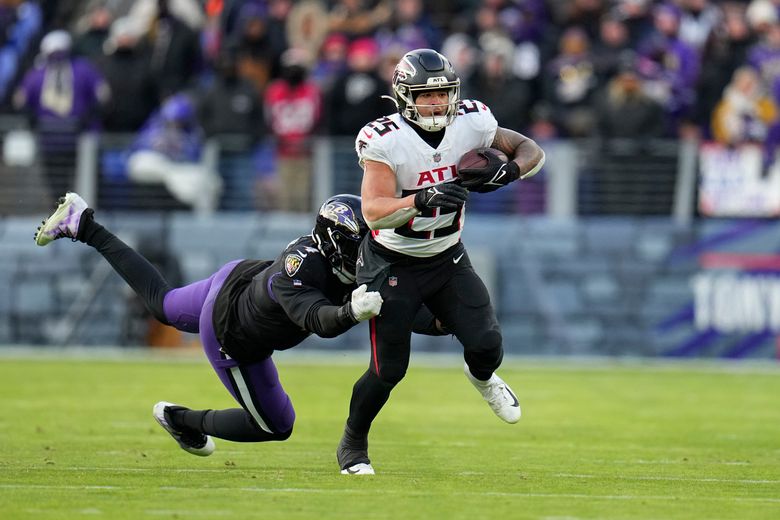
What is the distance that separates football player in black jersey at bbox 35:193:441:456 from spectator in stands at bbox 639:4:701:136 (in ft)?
30.2

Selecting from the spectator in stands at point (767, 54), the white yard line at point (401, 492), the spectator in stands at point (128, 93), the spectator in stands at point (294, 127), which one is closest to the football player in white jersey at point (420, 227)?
the white yard line at point (401, 492)

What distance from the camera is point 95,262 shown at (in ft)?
57.5

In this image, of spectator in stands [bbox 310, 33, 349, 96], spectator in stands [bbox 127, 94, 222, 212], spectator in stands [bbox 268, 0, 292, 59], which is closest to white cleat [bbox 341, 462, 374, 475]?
spectator in stands [bbox 127, 94, 222, 212]

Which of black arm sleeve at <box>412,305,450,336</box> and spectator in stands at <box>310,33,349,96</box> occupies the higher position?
spectator in stands at <box>310,33,349,96</box>

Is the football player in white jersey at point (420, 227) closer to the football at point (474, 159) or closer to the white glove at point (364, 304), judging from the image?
the football at point (474, 159)

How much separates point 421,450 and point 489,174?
7.55ft

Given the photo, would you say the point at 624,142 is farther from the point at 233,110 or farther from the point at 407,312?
the point at 407,312

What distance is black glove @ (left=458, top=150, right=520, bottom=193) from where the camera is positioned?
7.88 metres

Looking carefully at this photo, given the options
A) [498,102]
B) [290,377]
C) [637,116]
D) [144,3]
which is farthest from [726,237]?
[144,3]

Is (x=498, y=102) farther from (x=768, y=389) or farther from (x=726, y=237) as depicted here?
(x=768, y=389)

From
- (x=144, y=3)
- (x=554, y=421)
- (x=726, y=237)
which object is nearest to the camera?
(x=554, y=421)

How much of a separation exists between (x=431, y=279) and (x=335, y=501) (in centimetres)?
156

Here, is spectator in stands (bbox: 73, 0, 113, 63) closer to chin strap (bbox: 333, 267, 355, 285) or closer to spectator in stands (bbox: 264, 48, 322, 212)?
spectator in stands (bbox: 264, 48, 322, 212)

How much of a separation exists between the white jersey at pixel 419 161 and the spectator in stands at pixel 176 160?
930cm
